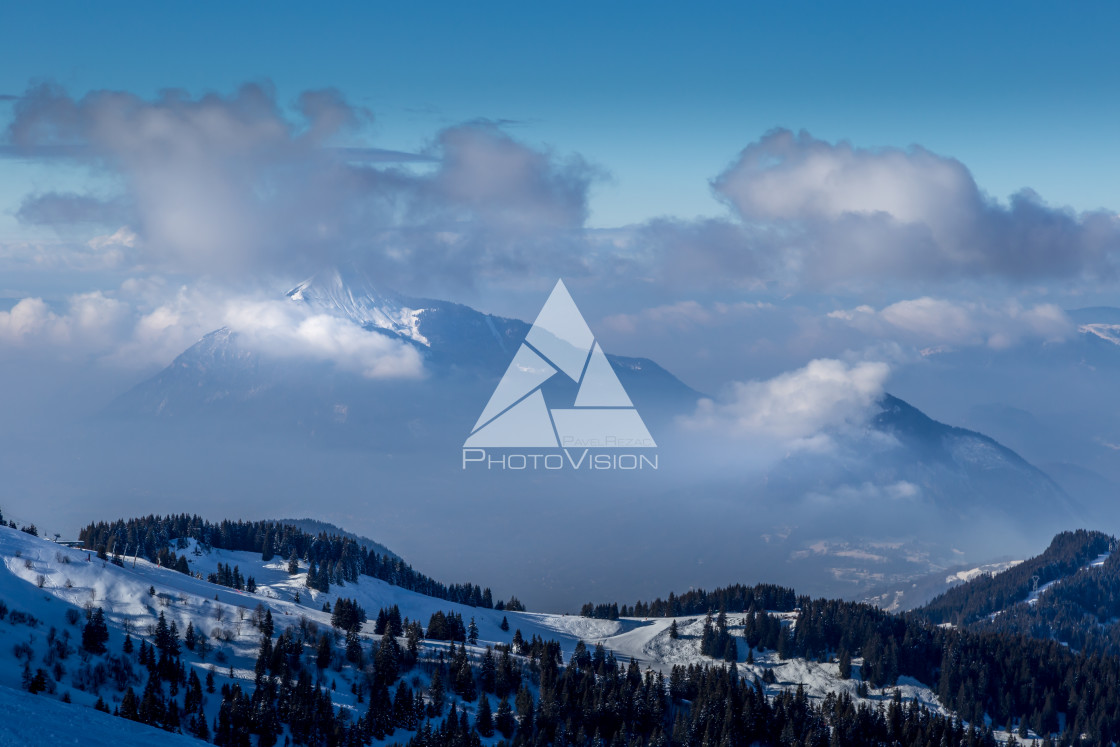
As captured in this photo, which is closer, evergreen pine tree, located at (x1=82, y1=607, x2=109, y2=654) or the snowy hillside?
the snowy hillside

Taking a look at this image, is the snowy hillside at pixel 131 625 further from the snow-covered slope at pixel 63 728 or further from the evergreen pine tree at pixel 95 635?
the snow-covered slope at pixel 63 728

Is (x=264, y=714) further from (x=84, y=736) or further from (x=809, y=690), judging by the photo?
(x=809, y=690)

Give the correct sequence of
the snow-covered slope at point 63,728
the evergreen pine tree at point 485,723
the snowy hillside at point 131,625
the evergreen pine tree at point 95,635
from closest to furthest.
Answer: the snow-covered slope at point 63,728
the snowy hillside at point 131,625
the evergreen pine tree at point 95,635
the evergreen pine tree at point 485,723

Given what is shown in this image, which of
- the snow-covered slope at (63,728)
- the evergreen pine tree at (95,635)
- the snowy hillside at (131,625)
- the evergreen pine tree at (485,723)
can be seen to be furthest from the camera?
the evergreen pine tree at (485,723)

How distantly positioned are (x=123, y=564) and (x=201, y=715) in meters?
62.3

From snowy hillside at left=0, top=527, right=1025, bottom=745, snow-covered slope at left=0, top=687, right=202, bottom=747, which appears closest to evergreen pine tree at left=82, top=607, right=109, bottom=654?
snowy hillside at left=0, top=527, right=1025, bottom=745

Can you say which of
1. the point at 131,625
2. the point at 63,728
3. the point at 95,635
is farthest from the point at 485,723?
the point at 63,728

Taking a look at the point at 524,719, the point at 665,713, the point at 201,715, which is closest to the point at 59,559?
the point at 201,715

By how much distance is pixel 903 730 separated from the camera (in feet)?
501

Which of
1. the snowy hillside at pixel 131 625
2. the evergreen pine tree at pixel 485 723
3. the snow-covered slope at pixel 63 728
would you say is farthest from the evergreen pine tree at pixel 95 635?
the evergreen pine tree at pixel 485 723

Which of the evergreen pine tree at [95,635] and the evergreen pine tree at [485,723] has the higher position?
the evergreen pine tree at [95,635]

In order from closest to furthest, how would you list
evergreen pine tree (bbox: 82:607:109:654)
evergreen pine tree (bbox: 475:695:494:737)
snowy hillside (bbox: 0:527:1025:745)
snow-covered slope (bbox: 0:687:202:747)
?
snow-covered slope (bbox: 0:687:202:747) → snowy hillside (bbox: 0:527:1025:745) → evergreen pine tree (bbox: 82:607:109:654) → evergreen pine tree (bbox: 475:695:494:737)

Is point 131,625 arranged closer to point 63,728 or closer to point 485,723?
point 485,723

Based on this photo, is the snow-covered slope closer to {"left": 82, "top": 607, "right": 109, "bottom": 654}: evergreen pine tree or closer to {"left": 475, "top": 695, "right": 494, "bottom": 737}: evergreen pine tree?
{"left": 82, "top": 607, "right": 109, "bottom": 654}: evergreen pine tree
